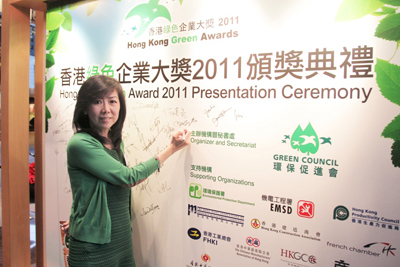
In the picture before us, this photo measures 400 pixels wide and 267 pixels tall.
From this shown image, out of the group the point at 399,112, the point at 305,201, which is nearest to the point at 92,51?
the point at 305,201

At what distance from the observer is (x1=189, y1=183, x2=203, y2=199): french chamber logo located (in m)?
2.03

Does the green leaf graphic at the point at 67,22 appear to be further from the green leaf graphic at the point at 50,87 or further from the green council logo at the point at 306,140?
the green council logo at the point at 306,140

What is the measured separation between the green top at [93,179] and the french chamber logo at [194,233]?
0.48 metres

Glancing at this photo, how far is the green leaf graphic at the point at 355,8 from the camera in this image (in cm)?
149

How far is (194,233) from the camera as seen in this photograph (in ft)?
6.79

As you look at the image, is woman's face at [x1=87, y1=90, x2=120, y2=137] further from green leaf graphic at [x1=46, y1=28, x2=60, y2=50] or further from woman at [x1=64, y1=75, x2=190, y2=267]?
green leaf graphic at [x1=46, y1=28, x2=60, y2=50]

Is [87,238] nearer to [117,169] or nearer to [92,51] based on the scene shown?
[117,169]

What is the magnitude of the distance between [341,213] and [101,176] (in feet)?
4.38

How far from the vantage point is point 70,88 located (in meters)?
2.58

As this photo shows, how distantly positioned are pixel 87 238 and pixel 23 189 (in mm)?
1340

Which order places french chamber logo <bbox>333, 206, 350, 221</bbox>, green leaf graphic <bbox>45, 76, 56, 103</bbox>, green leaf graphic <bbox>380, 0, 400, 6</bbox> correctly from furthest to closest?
1. green leaf graphic <bbox>45, 76, 56, 103</bbox>
2. french chamber logo <bbox>333, 206, 350, 221</bbox>
3. green leaf graphic <bbox>380, 0, 400, 6</bbox>

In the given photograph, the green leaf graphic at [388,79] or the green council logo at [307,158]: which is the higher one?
the green leaf graphic at [388,79]

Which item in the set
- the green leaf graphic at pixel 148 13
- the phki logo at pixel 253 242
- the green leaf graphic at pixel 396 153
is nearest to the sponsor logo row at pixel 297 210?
the phki logo at pixel 253 242
